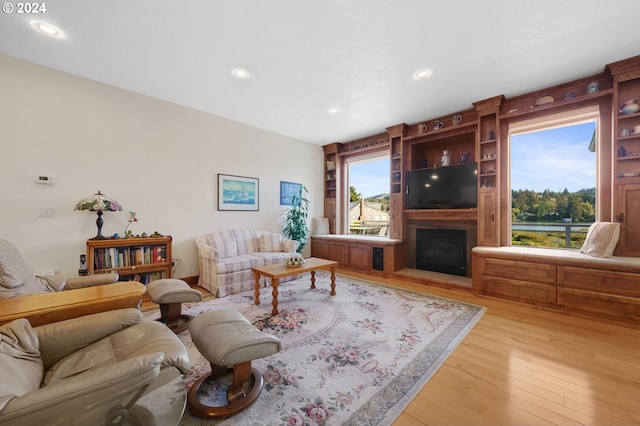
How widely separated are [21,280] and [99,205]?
1.34 meters

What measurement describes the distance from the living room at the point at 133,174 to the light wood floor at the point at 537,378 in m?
0.01

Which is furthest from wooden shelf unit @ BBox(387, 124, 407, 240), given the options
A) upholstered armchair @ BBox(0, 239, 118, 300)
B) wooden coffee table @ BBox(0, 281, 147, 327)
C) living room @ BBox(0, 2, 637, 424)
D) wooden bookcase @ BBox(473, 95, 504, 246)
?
upholstered armchair @ BBox(0, 239, 118, 300)

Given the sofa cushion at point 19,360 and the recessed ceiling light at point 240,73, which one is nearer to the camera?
the sofa cushion at point 19,360

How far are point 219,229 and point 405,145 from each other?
3.86 metres

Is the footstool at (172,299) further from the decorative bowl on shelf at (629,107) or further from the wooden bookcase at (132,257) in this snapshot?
the decorative bowl on shelf at (629,107)

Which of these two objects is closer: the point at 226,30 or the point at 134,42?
the point at 226,30

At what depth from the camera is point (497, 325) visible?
2.67m

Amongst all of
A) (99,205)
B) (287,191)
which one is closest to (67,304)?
(99,205)

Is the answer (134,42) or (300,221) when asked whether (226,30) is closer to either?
(134,42)

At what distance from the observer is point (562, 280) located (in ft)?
9.67

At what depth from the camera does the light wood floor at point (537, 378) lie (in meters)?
1.49

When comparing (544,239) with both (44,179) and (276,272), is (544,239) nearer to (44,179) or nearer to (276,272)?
(276,272)

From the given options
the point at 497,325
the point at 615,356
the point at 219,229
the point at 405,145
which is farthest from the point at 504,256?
the point at 219,229

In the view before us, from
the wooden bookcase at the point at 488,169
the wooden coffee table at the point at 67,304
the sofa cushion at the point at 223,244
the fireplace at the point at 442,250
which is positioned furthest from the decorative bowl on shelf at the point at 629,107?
the sofa cushion at the point at 223,244
